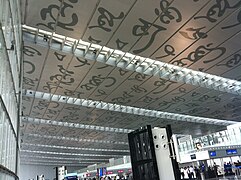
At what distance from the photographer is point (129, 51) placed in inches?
524

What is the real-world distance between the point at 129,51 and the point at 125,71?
8.92 feet

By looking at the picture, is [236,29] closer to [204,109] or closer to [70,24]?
[70,24]

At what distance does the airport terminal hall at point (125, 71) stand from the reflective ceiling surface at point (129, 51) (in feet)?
0.17

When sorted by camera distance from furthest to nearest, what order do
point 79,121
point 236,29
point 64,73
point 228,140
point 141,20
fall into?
1. point 228,140
2. point 79,121
3. point 64,73
4. point 236,29
5. point 141,20

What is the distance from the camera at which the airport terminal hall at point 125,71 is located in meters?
6.95

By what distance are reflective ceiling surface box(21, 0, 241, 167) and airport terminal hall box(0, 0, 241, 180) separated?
0.05 meters

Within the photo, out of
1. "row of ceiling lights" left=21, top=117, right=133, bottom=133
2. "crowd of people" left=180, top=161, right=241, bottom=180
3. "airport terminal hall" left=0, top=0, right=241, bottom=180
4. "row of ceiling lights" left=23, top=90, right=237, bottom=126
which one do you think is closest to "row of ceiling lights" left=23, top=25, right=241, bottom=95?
"airport terminal hall" left=0, top=0, right=241, bottom=180

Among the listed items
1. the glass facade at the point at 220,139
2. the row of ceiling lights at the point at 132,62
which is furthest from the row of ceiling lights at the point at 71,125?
the row of ceiling lights at the point at 132,62

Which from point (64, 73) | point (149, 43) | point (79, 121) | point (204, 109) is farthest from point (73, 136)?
point (149, 43)

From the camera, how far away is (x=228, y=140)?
120 ft

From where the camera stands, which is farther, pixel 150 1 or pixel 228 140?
pixel 228 140

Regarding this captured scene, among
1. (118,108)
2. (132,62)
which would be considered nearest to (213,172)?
(118,108)

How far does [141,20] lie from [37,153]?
1565 inches

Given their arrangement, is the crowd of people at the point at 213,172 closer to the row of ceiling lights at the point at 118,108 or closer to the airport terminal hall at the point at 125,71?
the airport terminal hall at the point at 125,71
